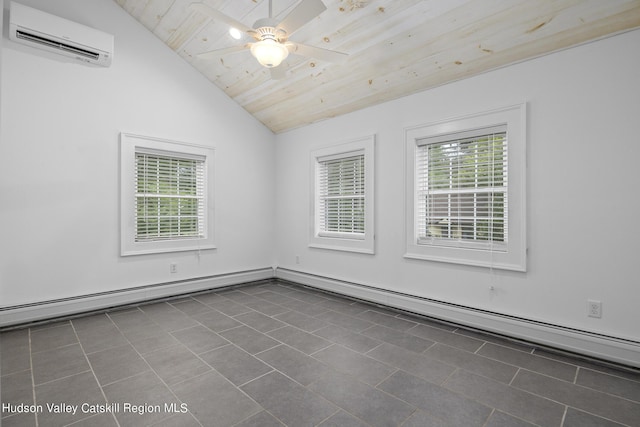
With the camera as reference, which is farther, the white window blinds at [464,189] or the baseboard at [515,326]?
the white window blinds at [464,189]

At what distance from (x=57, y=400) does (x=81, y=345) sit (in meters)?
0.89

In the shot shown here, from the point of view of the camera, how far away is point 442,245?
3512mm

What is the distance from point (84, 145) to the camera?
3637 mm

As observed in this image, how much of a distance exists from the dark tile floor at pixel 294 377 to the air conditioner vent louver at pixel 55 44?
2.71 metres

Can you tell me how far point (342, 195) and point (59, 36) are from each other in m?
3.46

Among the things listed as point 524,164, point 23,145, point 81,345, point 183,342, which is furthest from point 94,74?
point 524,164

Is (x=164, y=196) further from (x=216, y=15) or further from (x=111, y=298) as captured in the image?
(x=216, y=15)

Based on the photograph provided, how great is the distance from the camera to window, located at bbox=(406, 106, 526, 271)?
298 cm

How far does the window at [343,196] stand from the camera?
4168mm

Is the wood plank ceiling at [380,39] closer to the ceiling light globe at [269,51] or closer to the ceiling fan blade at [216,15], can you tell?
the ceiling light globe at [269,51]

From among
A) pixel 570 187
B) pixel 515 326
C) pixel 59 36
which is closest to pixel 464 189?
pixel 570 187

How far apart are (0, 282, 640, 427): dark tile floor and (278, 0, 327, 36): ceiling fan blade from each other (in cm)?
239

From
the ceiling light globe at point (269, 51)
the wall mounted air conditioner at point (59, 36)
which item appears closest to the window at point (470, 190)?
the ceiling light globe at point (269, 51)

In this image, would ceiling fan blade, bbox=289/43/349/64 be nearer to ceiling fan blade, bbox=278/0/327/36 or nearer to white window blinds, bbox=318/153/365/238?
ceiling fan blade, bbox=278/0/327/36
